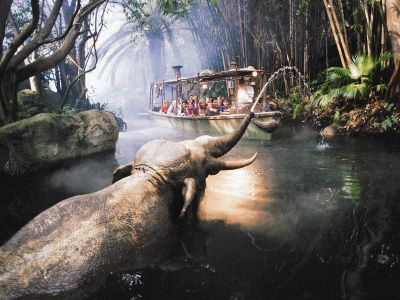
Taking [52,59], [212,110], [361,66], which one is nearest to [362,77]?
[361,66]

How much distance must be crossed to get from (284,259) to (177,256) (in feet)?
3.43

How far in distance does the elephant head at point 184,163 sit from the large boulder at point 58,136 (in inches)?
237

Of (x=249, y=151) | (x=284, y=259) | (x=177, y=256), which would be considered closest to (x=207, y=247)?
(x=177, y=256)

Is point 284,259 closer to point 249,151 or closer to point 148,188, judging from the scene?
point 148,188

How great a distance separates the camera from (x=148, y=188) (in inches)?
120

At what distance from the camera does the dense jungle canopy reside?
30.3 feet

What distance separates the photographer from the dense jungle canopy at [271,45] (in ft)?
30.3

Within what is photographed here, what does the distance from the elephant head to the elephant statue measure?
0.01m

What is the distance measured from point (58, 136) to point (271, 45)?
37.9 feet

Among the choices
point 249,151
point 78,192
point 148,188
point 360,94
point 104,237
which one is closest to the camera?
point 104,237

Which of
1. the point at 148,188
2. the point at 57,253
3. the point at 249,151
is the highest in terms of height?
the point at 148,188

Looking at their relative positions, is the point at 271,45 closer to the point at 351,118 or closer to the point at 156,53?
the point at 351,118

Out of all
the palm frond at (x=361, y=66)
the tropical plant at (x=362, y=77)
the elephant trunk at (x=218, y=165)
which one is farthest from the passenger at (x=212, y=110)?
the elephant trunk at (x=218, y=165)

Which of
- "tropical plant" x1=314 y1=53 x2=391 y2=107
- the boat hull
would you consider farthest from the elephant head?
"tropical plant" x1=314 y1=53 x2=391 y2=107
